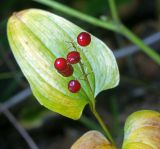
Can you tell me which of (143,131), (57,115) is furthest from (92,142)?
(57,115)

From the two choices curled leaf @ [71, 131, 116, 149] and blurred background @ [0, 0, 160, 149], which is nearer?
curled leaf @ [71, 131, 116, 149]

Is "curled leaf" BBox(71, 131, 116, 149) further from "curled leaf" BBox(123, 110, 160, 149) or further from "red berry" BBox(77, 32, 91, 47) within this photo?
"red berry" BBox(77, 32, 91, 47)

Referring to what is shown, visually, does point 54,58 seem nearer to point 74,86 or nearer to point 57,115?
point 74,86

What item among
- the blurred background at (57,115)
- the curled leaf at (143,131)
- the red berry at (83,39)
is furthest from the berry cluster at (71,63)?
the blurred background at (57,115)

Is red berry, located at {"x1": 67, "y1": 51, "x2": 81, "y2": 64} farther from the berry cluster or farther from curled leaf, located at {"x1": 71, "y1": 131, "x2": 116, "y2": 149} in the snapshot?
curled leaf, located at {"x1": 71, "y1": 131, "x2": 116, "y2": 149}

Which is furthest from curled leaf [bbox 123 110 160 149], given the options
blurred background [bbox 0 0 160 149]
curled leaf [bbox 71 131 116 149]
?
blurred background [bbox 0 0 160 149]

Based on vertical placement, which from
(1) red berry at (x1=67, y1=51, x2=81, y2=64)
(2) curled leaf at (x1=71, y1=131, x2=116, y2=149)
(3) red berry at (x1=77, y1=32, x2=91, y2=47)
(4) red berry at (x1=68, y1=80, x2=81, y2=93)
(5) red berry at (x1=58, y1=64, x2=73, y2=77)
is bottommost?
(2) curled leaf at (x1=71, y1=131, x2=116, y2=149)

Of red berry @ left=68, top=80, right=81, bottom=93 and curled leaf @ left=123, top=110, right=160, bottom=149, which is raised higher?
red berry @ left=68, top=80, right=81, bottom=93
